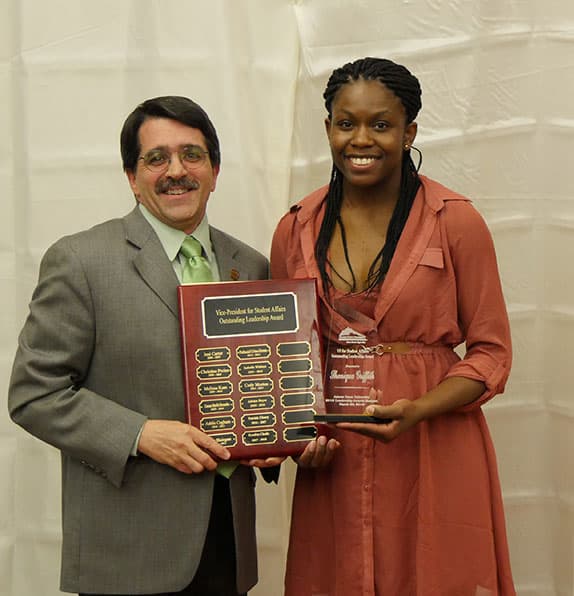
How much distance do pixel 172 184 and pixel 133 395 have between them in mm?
400

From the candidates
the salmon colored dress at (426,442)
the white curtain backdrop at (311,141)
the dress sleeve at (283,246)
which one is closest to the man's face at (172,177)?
the dress sleeve at (283,246)

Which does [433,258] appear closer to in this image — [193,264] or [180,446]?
[193,264]

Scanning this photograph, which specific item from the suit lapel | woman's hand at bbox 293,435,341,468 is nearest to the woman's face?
the suit lapel

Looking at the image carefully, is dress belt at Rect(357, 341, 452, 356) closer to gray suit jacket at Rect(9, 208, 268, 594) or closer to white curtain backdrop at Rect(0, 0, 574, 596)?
gray suit jacket at Rect(9, 208, 268, 594)

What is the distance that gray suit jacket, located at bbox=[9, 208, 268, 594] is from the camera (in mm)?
1875

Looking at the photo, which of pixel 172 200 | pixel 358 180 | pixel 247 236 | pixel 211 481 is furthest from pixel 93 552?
pixel 247 236

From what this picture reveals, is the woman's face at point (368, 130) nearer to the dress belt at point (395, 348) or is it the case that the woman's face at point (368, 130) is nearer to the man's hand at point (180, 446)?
the dress belt at point (395, 348)

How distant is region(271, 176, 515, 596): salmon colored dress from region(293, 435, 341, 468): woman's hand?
0.05 m

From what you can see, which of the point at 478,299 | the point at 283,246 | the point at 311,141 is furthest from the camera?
the point at 311,141

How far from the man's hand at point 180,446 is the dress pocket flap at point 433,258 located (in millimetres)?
506

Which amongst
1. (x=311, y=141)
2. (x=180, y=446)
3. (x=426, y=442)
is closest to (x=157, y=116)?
(x=180, y=446)

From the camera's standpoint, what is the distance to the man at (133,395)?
73.5 inches

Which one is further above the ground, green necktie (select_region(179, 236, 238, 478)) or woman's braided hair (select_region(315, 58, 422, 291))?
woman's braided hair (select_region(315, 58, 422, 291))

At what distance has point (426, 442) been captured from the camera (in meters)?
1.95
